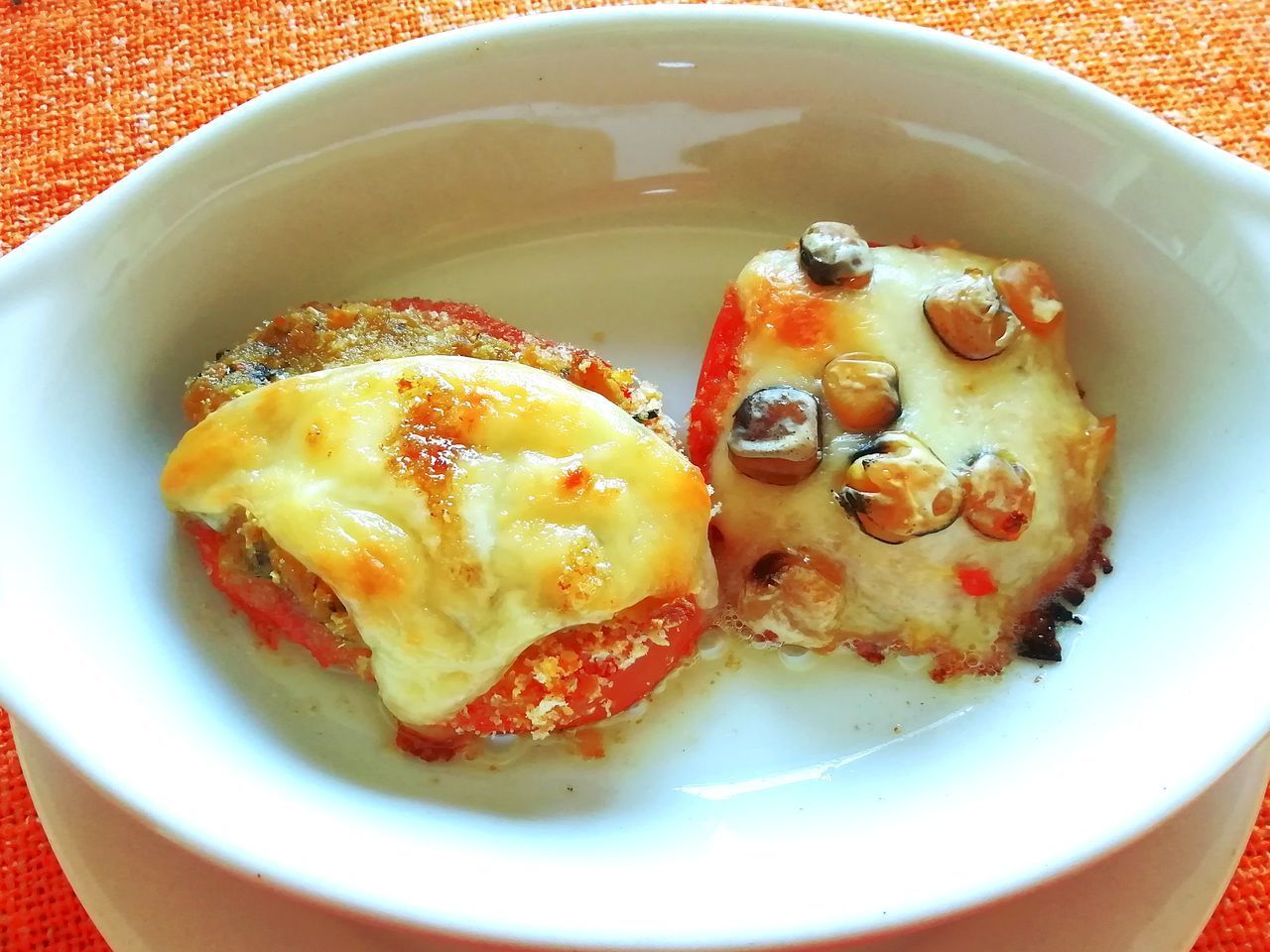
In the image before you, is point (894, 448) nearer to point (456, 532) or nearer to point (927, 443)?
point (927, 443)

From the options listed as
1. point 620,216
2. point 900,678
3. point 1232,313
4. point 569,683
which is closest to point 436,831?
point 569,683

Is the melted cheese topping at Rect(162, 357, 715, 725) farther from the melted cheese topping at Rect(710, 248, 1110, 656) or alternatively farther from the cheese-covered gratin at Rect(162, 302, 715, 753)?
the melted cheese topping at Rect(710, 248, 1110, 656)

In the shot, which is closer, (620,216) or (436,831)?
(436,831)

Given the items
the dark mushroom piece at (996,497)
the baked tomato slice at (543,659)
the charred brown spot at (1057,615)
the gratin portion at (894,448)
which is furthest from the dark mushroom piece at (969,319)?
the baked tomato slice at (543,659)

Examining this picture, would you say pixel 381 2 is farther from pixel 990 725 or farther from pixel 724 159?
pixel 990 725

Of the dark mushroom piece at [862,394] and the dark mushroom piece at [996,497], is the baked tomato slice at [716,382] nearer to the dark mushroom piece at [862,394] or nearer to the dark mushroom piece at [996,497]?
the dark mushroom piece at [862,394]

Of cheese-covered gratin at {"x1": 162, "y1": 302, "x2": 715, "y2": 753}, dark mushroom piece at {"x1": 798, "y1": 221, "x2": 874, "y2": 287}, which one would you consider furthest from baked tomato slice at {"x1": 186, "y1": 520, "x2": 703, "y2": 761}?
dark mushroom piece at {"x1": 798, "y1": 221, "x2": 874, "y2": 287}
